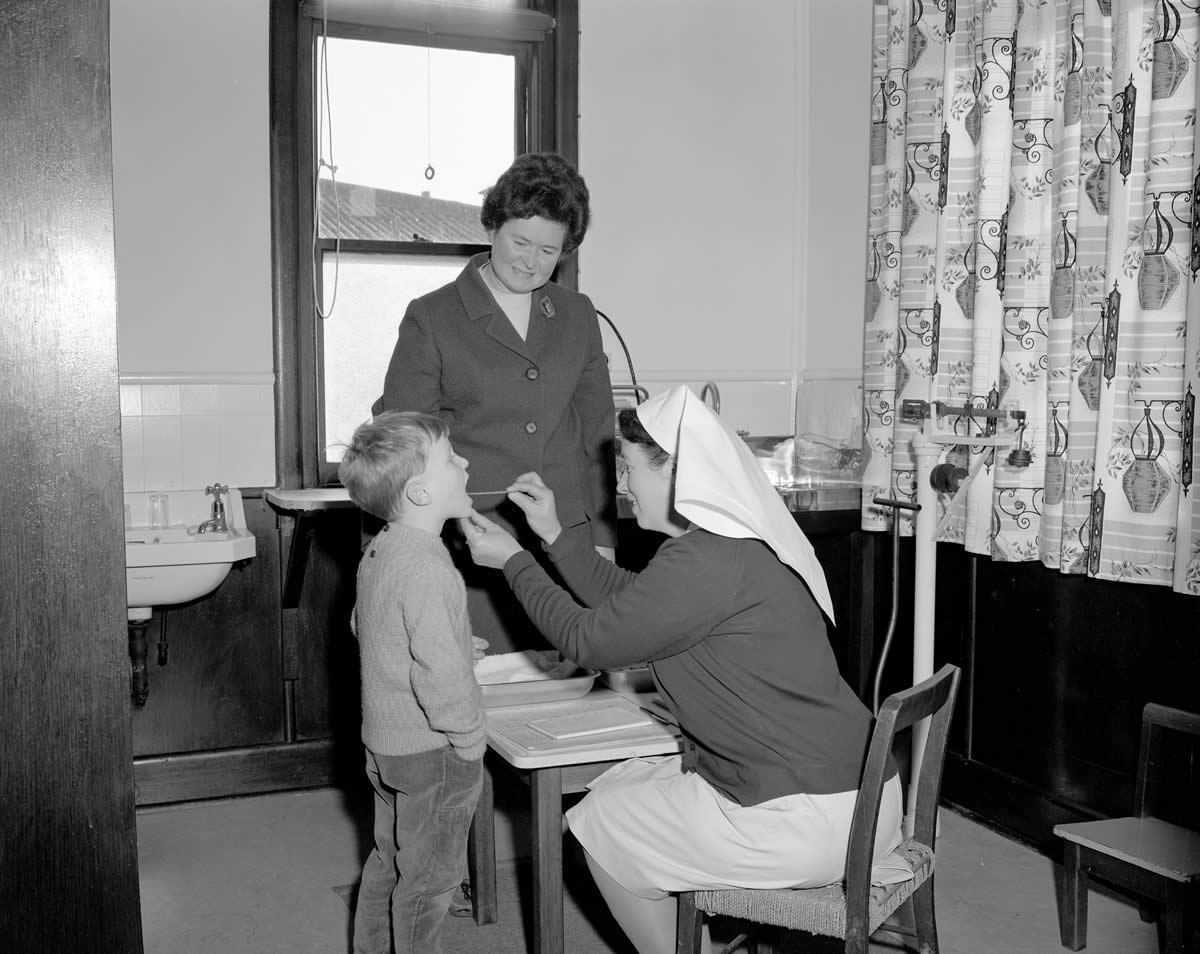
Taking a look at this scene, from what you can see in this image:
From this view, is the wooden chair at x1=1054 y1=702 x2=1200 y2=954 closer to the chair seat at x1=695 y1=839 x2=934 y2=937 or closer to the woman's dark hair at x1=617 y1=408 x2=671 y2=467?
the chair seat at x1=695 y1=839 x2=934 y2=937

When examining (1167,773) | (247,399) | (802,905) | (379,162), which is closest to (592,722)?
(802,905)

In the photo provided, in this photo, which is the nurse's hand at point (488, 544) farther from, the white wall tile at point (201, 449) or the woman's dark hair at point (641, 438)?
the white wall tile at point (201, 449)

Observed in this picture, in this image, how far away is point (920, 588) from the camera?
3.20 meters

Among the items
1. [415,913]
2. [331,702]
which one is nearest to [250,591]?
[331,702]

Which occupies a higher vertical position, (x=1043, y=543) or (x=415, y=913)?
(x=1043, y=543)

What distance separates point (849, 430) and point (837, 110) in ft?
3.73

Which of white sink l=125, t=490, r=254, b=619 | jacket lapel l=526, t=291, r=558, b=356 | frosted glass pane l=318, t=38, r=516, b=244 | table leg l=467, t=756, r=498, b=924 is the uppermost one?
frosted glass pane l=318, t=38, r=516, b=244

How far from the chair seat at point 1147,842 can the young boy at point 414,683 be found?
1.40 meters

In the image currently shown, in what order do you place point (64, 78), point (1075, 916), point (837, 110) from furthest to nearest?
point (837, 110) < point (1075, 916) < point (64, 78)

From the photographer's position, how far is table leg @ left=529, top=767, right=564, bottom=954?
2076mm

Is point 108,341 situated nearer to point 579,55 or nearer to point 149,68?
point 149,68

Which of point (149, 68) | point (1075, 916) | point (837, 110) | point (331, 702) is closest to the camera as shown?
point (1075, 916)

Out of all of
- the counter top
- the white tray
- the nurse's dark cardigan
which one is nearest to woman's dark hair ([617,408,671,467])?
the nurse's dark cardigan

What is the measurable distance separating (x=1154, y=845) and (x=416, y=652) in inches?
66.2
